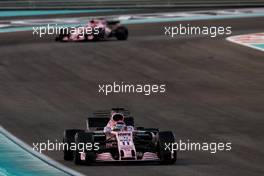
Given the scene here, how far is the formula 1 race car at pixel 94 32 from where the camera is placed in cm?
3965

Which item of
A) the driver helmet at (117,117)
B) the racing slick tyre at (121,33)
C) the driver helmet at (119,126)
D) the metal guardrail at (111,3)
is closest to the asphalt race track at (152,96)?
the racing slick tyre at (121,33)

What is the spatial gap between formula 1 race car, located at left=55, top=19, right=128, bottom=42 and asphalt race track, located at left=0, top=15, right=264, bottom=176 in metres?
0.43

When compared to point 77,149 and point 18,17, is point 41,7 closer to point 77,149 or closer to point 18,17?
point 18,17

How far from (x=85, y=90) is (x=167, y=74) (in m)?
4.27

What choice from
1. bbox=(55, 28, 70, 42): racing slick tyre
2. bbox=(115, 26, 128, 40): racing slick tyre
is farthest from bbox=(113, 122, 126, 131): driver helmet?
bbox=(115, 26, 128, 40): racing slick tyre

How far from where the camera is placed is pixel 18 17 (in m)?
49.4

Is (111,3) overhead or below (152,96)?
below

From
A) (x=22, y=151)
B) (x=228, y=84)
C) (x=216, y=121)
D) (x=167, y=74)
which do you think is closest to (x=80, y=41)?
(x=167, y=74)

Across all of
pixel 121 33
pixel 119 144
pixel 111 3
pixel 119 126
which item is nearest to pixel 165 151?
pixel 119 144

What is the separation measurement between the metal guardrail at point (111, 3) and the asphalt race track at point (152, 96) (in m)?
8.05

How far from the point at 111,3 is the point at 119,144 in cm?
3628

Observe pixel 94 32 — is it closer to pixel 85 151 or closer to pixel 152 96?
pixel 152 96

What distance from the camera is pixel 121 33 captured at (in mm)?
40312

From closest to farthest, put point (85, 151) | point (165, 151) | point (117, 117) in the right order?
1. point (85, 151)
2. point (165, 151)
3. point (117, 117)
